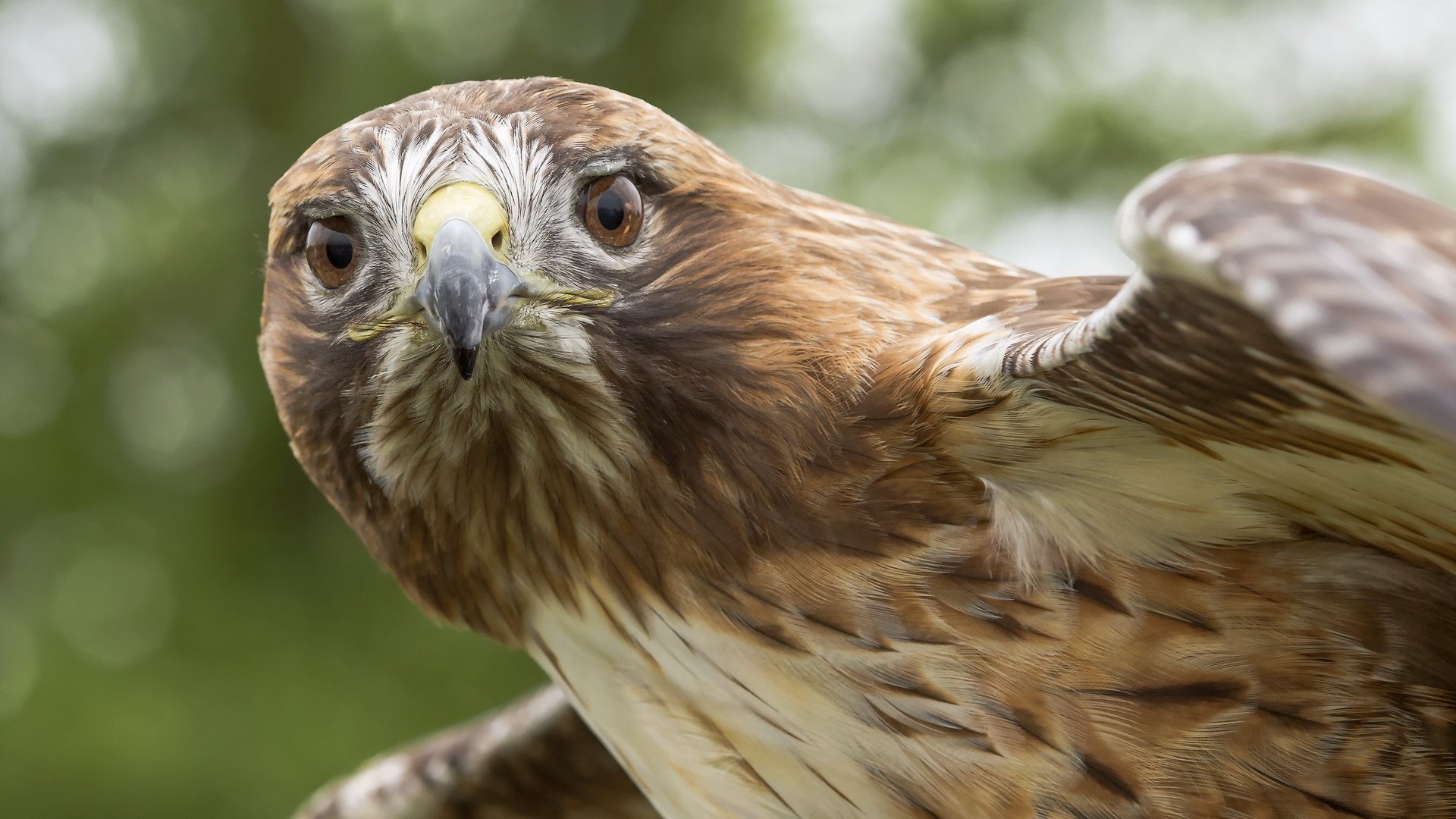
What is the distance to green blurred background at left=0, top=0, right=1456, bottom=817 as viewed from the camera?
26.5 ft

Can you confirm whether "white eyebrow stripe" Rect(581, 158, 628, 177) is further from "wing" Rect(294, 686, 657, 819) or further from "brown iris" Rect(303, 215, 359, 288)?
"wing" Rect(294, 686, 657, 819)

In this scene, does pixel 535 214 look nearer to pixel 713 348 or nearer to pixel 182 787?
pixel 713 348

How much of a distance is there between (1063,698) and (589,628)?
2.76 ft

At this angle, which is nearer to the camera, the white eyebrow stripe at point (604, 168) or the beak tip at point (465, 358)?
the beak tip at point (465, 358)

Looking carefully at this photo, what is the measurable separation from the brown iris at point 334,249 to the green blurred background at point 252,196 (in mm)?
5651

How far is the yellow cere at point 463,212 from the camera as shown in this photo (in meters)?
2.21

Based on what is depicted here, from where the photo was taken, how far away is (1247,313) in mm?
1620

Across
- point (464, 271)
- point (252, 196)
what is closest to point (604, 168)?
point (464, 271)

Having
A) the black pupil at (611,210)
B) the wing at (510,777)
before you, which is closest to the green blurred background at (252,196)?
the wing at (510,777)

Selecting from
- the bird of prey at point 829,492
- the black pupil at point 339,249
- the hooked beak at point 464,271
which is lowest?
the bird of prey at point 829,492

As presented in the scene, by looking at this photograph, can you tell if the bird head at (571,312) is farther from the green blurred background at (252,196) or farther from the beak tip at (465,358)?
the green blurred background at (252,196)

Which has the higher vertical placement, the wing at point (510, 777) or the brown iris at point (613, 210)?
the brown iris at point (613, 210)

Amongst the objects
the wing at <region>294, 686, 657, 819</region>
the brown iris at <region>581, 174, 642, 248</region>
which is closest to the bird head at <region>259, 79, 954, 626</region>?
the brown iris at <region>581, 174, 642, 248</region>

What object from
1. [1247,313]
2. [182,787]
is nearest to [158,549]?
[182,787]
